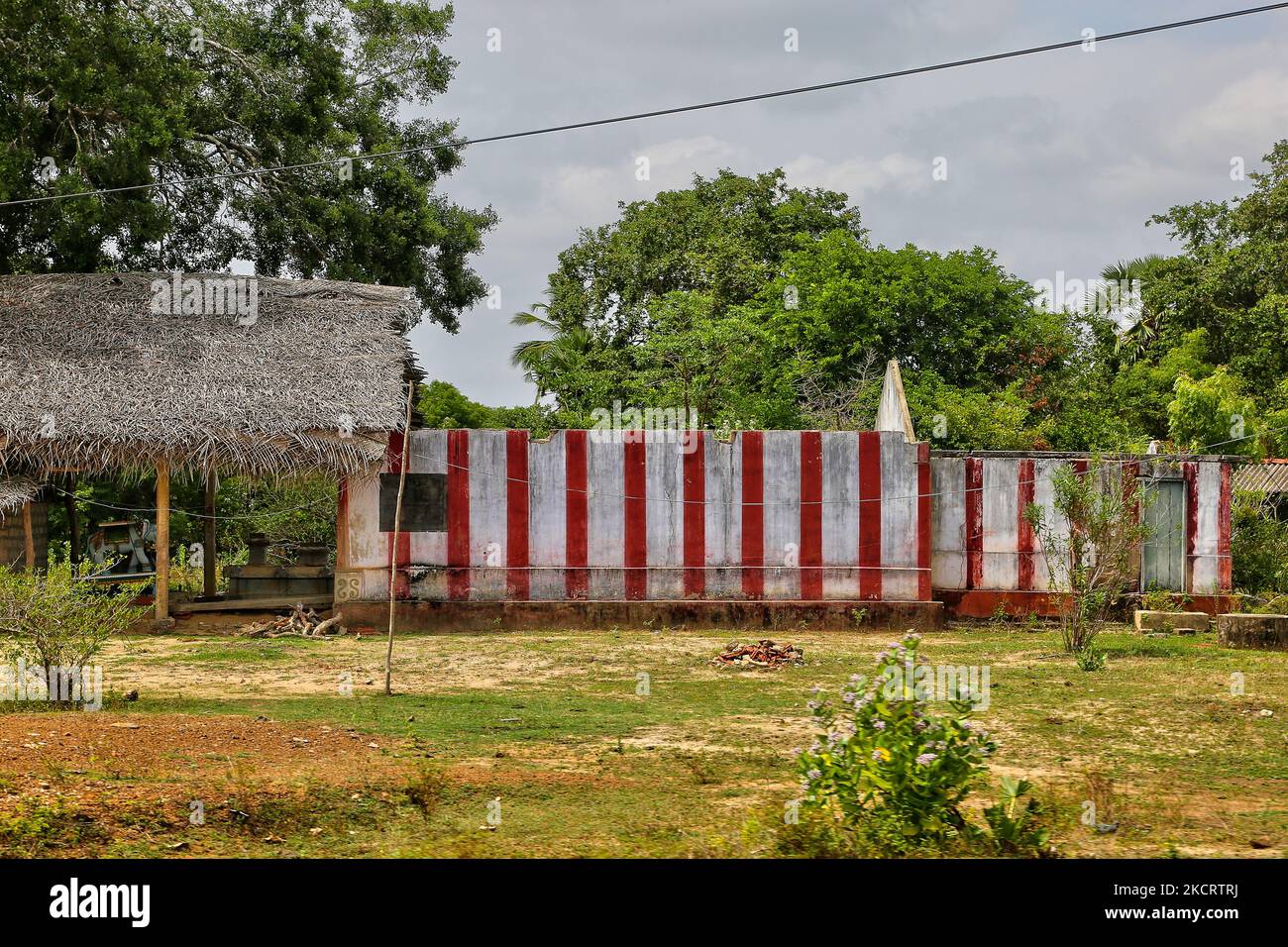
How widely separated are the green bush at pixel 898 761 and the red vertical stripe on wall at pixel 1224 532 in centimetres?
1347

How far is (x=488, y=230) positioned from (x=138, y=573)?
1204cm

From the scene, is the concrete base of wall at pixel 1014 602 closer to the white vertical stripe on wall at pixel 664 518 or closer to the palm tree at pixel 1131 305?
the white vertical stripe on wall at pixel 664 518

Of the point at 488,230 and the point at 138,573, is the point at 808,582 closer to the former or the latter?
the point at 138,573

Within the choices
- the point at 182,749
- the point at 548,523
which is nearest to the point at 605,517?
the point at 548,523

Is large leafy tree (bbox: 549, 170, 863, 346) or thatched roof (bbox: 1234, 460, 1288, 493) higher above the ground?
large leafy tree (bbox: 549, 170, 863, 346)

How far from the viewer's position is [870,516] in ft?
57.3

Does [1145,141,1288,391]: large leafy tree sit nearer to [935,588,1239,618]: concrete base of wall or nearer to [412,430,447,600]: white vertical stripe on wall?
[935,588,1239,618]: concrete base of wall

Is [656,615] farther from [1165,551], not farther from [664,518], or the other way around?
[1165,551]

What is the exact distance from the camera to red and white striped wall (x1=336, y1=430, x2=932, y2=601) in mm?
17344

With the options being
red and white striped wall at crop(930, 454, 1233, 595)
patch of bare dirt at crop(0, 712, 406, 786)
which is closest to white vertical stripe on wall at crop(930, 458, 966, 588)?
red and white striped wall at crop(930, 454, 1233, 595)

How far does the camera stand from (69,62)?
19.3 m

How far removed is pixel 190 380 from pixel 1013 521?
38.7ft

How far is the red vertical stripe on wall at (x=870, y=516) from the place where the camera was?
1742 cm

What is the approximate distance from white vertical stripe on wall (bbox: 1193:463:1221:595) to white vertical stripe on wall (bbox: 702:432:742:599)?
6.55 metres
